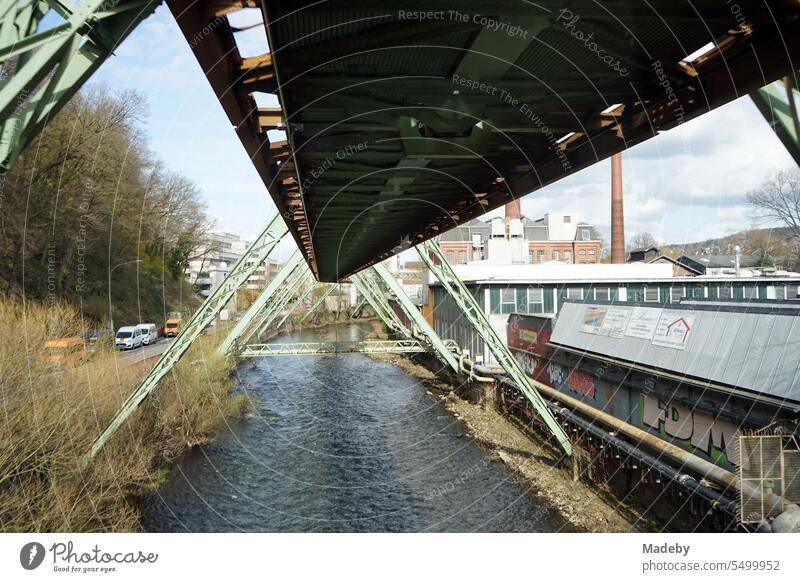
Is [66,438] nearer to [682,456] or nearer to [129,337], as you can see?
[682,456]

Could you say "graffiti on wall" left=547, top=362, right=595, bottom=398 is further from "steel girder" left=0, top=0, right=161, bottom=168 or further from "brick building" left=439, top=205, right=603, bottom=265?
"brick building" left=439, top=205, right=603, bottom=265

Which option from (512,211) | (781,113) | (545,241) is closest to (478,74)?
(781,113)

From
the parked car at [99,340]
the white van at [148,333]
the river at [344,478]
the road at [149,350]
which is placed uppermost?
the parked car at [99,340]

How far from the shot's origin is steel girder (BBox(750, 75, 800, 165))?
2484mm

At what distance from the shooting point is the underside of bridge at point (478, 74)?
2016 millimetres

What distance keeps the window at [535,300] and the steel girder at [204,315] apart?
34.2 feet

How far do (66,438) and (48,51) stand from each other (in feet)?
20.6

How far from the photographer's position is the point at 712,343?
28.1 feet

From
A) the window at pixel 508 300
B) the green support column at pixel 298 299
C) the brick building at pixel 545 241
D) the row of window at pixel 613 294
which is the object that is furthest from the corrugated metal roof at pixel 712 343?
the brick building at pixel 545 241

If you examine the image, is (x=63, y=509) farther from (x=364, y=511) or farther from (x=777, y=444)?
(x=777, y=444)

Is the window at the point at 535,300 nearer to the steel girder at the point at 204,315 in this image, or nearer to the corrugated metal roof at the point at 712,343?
the corrugated metal roof at the point at 712,343

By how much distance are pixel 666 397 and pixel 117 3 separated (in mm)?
9691

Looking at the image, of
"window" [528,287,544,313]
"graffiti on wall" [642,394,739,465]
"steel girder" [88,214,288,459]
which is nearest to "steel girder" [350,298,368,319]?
"window" [528,287,544,313]

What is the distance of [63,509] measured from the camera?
591 centimetres
